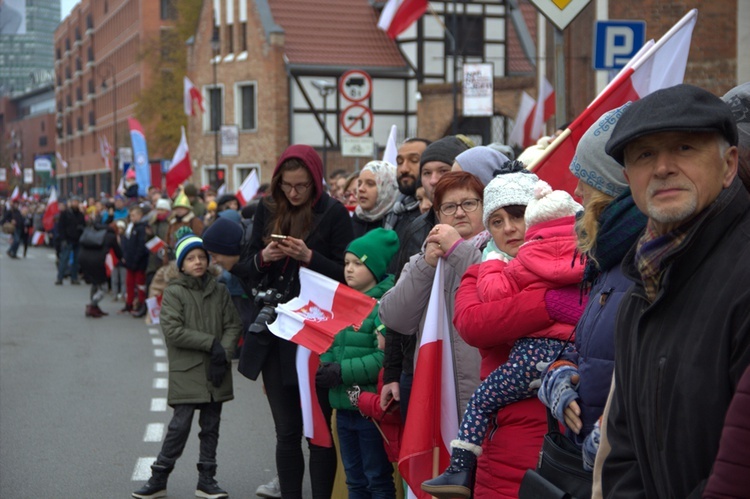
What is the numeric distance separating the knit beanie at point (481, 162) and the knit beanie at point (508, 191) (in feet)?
3.27

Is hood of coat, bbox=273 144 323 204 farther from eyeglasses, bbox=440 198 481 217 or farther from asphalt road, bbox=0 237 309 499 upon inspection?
asphalt road, bbox=0 237 309 499

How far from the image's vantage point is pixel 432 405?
525 cm

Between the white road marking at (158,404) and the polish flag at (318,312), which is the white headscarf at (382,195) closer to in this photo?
the polish flag at (318,312)

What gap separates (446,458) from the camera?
5.25m

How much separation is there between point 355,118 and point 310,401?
11.2 metres

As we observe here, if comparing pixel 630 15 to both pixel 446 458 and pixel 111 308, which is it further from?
pixel 446 458

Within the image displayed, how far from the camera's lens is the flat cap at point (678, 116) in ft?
8.50

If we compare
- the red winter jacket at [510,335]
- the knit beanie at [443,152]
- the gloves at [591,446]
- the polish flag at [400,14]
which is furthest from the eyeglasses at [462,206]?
the polish flag at [400,14]

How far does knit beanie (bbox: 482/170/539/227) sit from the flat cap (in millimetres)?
2028

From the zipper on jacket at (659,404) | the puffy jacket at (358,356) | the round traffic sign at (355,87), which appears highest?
the round traffic sign at (355,87)

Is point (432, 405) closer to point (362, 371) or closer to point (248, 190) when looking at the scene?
point (362, 371)

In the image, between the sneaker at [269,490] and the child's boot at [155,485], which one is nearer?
the child's boot at [155,485]

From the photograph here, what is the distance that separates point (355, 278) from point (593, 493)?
3514 mm

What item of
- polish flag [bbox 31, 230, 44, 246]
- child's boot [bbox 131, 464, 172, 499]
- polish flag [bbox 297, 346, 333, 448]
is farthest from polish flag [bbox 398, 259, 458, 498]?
polish flag [bbox 31, 230, 44, 246]
